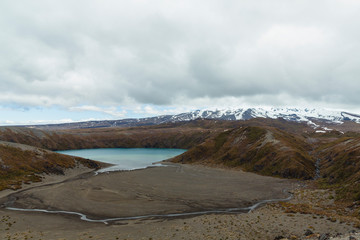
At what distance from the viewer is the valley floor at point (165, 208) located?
2902 centimetres

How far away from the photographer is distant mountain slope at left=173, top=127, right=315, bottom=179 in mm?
75375

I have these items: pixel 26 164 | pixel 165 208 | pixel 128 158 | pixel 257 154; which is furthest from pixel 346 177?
pixel 128 158

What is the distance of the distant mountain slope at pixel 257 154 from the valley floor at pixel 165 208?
9840 mm

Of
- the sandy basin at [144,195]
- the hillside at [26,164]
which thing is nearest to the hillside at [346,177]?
the sandy basin at [144,195]

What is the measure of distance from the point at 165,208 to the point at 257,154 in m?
63.9

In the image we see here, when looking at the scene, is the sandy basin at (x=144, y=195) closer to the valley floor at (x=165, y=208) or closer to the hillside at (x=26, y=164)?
the valley floor at (x=165, y=208)

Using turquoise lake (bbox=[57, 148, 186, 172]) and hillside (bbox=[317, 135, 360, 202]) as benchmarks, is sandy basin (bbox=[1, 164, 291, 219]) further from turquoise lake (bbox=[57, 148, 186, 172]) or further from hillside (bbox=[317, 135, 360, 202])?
turquoise lake (bbox=[57, 148, 186, 172])

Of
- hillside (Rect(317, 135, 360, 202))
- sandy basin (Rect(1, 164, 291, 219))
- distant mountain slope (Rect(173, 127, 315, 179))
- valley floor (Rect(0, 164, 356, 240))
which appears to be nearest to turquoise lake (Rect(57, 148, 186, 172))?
distant mountain slope (Rect(173, 127, 315, 179))

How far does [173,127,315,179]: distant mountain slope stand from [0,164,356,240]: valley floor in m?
9.84

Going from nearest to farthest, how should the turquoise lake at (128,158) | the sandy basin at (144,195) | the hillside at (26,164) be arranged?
the sandy basin at (144,195) < the hillside at (26,164) < the turquoise lake at (128,158)

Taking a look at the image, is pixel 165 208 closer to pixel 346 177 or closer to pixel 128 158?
pixel 346 177

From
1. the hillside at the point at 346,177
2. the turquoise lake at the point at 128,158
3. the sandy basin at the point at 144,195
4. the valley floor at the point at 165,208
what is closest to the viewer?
the valley floor at the point at 165,208

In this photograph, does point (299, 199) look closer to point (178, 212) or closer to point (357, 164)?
point (357, 164)

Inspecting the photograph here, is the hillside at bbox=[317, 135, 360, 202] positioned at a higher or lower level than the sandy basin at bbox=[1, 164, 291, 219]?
higher
